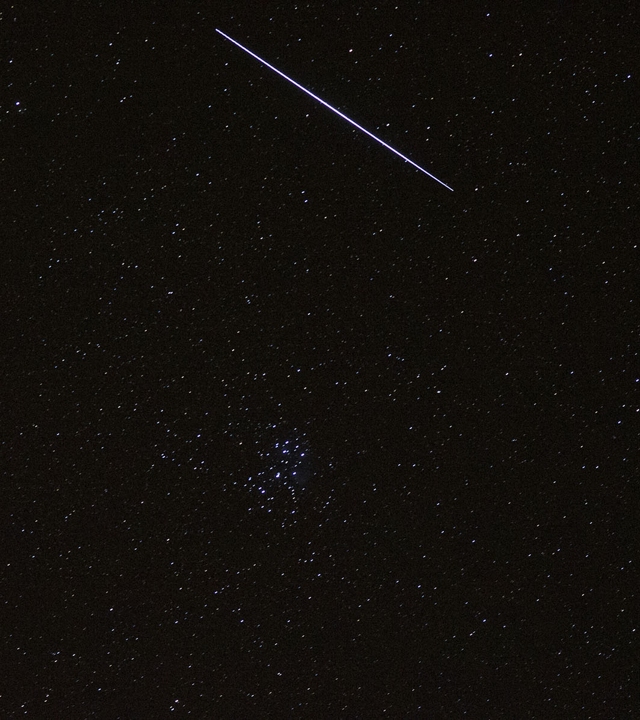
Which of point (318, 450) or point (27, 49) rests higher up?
point (27, 49)

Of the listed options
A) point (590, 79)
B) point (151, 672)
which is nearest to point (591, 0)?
point (590, 79)

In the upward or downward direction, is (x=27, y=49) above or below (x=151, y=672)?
above

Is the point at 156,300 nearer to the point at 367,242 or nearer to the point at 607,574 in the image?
the point at 367,242

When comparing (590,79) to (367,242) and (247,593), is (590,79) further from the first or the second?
(247,593)

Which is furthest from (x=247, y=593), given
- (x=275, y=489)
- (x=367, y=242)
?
(x=367, y=242)

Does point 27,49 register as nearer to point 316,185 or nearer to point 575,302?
point 316,185
